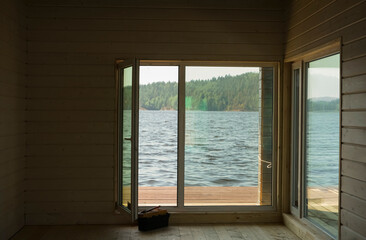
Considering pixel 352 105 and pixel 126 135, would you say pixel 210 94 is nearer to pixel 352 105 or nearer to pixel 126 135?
pixel 126 135

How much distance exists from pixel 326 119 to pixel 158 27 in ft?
7.30

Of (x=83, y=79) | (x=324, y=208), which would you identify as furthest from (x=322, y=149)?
(x=83, y=79)

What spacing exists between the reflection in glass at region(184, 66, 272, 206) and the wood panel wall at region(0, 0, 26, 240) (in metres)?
1.91

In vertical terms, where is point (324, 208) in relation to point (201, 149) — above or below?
below

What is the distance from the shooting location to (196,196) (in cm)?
527

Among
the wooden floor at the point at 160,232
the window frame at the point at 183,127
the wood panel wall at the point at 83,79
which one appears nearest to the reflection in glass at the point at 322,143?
the wooden floor at the point at 160,232

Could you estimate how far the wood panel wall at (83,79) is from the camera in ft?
16.6

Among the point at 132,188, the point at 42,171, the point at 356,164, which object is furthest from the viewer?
the point at 42,171

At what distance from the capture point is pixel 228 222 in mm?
5191

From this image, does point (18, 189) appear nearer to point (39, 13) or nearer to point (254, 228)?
point (39, 13)

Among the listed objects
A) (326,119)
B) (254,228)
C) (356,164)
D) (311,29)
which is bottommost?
(254,228)

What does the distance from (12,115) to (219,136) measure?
7.77 feet

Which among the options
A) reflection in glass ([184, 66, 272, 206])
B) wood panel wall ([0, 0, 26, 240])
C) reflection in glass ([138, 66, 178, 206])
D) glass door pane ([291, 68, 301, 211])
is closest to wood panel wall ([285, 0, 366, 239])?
glass door pane ([291, 68, 301, 211])

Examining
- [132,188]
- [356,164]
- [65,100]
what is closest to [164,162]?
[132,188]
